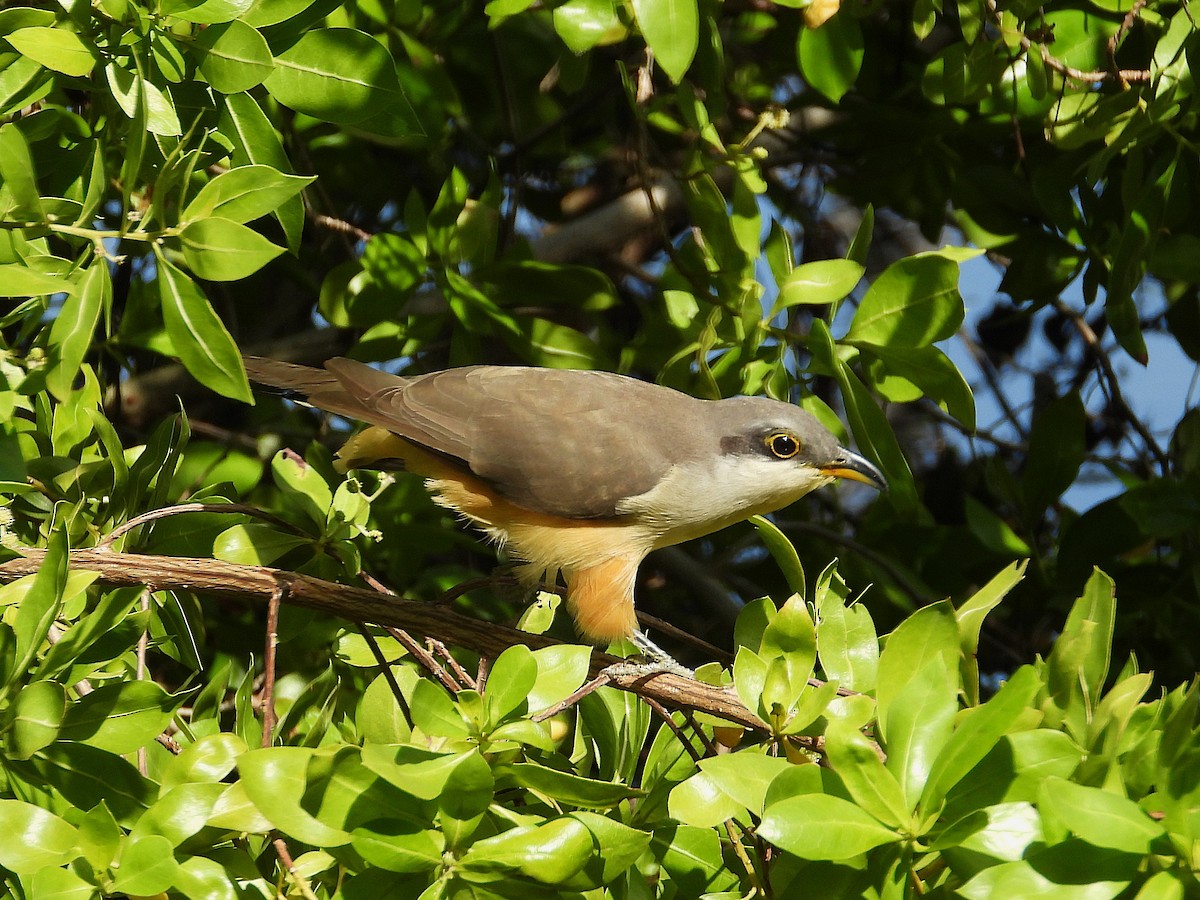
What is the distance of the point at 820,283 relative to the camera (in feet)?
12.6

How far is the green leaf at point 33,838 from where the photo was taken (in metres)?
2.21

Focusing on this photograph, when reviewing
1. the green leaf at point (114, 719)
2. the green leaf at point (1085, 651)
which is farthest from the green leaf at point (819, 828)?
the green leaf at point (114, 719)

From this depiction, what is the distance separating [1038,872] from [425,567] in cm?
385

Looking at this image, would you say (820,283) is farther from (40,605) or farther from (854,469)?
(40,605)

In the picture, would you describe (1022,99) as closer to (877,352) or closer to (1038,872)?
(877,352)

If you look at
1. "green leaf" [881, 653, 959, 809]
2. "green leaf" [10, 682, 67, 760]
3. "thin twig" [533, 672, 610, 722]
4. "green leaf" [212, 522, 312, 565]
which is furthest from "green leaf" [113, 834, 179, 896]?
"green leaf" [881, 653, 959, 809]

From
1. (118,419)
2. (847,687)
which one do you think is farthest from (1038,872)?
(118,419)

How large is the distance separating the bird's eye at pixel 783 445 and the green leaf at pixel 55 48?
2622 millimetres

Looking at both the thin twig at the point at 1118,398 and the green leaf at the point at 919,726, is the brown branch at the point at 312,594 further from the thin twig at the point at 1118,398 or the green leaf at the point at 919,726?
the thin twig at the point at 1118,398

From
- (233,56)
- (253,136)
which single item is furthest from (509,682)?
(253,136)

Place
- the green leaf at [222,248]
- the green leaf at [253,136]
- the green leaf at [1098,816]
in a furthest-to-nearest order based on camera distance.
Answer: the green leaf at [253,136] → the green leaf at [222,248] → the green leaf at [1098,816]

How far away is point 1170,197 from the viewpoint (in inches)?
172

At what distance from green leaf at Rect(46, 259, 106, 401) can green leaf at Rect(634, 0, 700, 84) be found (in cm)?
170

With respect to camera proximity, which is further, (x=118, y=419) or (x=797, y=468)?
(x=118, y=419)
